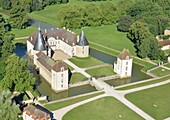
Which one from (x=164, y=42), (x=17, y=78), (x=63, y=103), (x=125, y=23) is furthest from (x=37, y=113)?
(x=125, y=23)

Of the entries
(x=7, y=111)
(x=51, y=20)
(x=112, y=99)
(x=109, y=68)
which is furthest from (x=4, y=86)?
(x=51, y=20)

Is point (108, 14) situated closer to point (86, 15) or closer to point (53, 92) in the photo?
point (86, 15)

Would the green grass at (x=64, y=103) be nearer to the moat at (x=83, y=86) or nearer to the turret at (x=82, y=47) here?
the moat at (x=83, y=86)

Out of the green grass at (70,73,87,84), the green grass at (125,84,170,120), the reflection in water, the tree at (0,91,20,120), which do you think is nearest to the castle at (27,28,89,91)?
the reflection in water

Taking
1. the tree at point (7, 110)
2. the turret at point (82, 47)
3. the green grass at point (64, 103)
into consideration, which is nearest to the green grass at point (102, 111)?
the green grass at point (64, 103)

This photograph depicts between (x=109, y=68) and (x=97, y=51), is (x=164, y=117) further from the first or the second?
(x=97, y=51)

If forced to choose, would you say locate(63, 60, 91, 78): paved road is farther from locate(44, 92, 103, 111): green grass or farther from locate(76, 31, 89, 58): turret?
locate(44, 92, 103, 111): green grass
